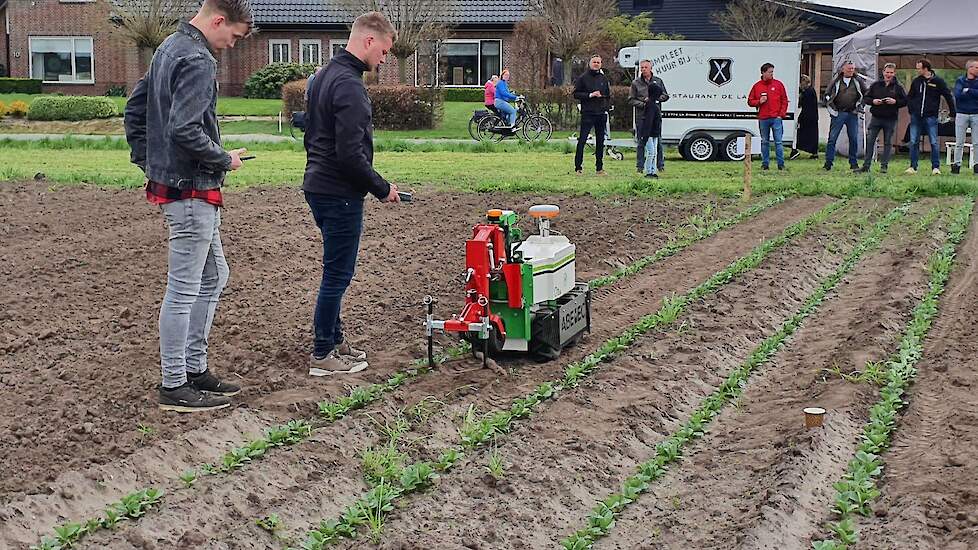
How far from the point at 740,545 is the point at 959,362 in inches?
130

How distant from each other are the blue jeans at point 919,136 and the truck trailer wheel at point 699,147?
3.88 meters

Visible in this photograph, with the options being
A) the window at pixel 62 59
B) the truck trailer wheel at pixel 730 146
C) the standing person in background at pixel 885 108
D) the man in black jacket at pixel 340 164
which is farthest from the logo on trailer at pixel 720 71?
the window at pixel 62 59

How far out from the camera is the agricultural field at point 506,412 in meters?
5.06

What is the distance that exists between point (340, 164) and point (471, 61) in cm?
3811

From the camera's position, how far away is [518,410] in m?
6.57

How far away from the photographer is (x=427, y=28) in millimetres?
38812

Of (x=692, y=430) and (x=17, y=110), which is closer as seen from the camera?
(x=692, y=430)

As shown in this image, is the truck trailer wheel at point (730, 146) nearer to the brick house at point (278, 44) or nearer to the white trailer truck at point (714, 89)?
the white trailer truck at point (714, 89)

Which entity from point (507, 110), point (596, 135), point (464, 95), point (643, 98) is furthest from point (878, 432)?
point (464, 95)

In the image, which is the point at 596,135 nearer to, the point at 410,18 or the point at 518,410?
the point at 518,410

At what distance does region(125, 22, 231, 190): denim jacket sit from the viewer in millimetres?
6082

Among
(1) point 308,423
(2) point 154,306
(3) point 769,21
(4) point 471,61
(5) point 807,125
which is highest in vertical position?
(3) point 769,21

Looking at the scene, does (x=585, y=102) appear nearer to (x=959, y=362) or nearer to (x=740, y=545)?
(x=959, y=362)

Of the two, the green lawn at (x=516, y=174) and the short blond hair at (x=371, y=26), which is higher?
the short blond hair at (x=371, y=26)
